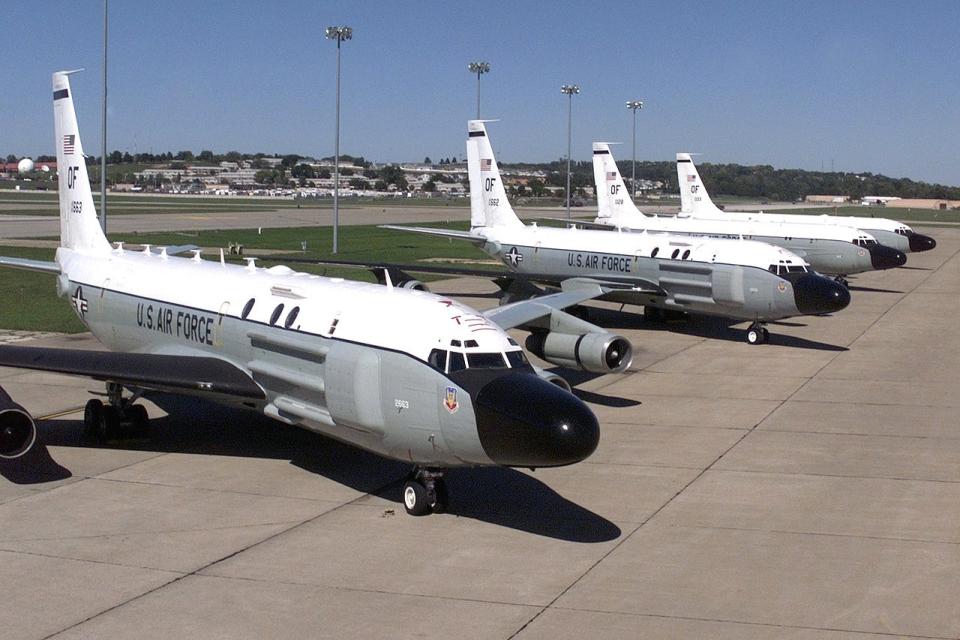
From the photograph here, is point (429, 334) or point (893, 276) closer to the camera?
point (429, 334)

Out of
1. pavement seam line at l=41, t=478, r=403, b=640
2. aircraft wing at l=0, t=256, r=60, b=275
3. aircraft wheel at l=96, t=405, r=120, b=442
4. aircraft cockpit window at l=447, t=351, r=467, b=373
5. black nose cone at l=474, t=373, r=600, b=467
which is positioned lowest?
pavement seam line at l=41, t=478, r=403, b=640

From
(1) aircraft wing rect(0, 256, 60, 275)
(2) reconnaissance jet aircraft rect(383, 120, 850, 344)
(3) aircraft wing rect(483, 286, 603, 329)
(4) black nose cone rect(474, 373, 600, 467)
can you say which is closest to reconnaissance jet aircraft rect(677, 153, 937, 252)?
(2) reconnaissance jet aircraft rect(383, 120, 850, 344)

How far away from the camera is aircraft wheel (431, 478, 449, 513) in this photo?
1756 cm

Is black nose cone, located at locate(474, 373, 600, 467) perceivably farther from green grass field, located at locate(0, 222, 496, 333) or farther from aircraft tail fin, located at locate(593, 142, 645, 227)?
aircraft tail fin, located at locate(593, 142, 645, 227)

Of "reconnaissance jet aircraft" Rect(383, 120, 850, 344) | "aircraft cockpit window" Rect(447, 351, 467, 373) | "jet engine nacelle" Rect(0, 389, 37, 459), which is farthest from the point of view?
"reconnaissance jet aircraft" Rect(383, 120, 850, 344)

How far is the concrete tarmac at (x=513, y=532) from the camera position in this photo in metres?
13.5

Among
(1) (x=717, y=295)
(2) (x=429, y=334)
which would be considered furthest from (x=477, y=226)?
(2) (x=429, y=334)

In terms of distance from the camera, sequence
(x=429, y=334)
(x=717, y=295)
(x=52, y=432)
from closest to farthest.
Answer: (x=429, y=334), (x=52, y=432), (x=717, y=295)

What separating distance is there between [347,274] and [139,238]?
28.2 m

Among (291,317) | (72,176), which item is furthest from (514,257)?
(291,317)

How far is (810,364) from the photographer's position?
3319 cm

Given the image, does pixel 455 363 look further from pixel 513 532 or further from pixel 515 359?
pixel 513 532

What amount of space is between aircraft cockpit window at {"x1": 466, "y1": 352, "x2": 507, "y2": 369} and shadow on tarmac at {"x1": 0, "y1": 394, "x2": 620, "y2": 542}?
2.37 metres

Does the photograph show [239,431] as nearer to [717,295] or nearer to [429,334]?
[429,334]
